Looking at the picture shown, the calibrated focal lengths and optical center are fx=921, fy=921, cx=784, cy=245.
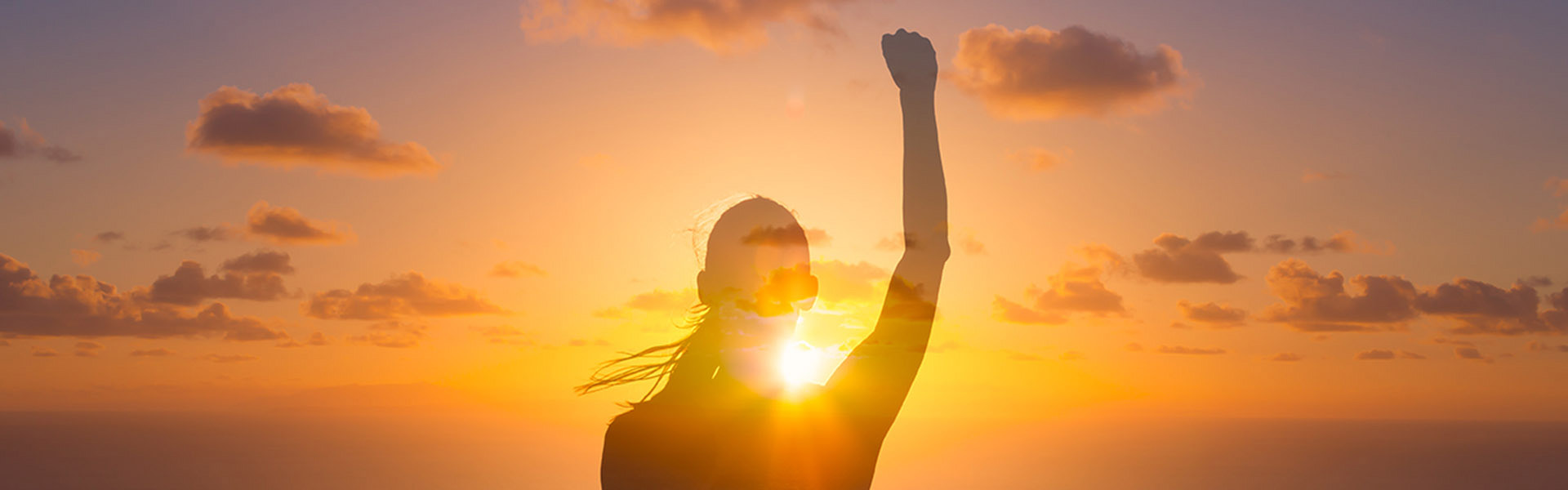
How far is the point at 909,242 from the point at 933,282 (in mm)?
196

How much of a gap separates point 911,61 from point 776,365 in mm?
1494

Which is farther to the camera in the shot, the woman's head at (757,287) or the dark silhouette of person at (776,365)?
the woman's head at (757,287)

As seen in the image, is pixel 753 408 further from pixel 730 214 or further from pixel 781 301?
pixel 730 214

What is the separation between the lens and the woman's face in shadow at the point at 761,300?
4.22 metres

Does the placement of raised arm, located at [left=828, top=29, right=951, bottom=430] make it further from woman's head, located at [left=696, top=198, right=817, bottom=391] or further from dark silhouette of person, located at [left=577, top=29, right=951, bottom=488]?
woman's head, located at [left=696, top=198, right=817, bottom=391]

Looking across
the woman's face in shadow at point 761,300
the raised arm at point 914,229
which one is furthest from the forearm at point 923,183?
the woman's face in shadow at point 761,300

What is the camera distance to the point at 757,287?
4.26 meters

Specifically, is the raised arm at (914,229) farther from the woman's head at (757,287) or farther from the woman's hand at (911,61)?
the woman's head at (757,287)

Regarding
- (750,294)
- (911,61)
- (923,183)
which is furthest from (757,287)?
(911,61)

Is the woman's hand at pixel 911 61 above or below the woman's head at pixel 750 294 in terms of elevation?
above

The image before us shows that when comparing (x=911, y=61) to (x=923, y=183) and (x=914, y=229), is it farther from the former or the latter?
(x=914, y=229)

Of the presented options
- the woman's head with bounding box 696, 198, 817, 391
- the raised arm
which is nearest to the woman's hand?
the raised arm

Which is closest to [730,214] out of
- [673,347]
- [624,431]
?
[673,347]

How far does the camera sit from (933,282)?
3.89 metres
